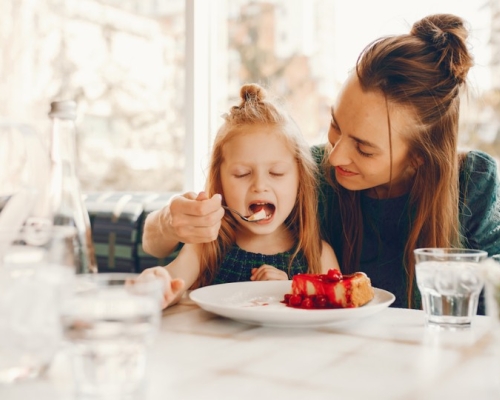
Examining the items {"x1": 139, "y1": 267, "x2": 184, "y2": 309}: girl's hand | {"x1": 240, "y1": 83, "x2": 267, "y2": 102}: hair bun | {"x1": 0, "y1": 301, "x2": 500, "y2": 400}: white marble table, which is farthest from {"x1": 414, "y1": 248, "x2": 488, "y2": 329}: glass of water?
{"x1": 240, "y1": 83, "x2": 267, "y2": 102}: hair bun

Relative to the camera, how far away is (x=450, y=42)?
5.49 feet

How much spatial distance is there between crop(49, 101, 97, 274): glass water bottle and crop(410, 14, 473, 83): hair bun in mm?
1099

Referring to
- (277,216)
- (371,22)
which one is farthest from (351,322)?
(371,22)

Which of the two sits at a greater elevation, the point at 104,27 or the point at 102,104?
the point at 104,27

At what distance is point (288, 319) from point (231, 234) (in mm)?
895

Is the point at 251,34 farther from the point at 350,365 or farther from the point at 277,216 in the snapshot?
the point at 350,365

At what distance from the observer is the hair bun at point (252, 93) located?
6.08 feet

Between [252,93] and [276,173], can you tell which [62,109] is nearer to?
[276,173]

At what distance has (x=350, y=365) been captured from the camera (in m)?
0.79

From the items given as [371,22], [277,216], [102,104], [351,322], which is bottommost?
[351,322]

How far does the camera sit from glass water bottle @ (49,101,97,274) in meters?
0.94

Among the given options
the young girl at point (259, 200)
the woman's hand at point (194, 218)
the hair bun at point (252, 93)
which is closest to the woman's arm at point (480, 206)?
the young girl at point (259, 200)

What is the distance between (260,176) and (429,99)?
0.50 metres

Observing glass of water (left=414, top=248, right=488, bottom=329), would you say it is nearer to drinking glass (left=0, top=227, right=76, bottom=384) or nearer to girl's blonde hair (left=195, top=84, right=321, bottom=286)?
drinking glass (left=0, top=227, right=76, bottom=384)
